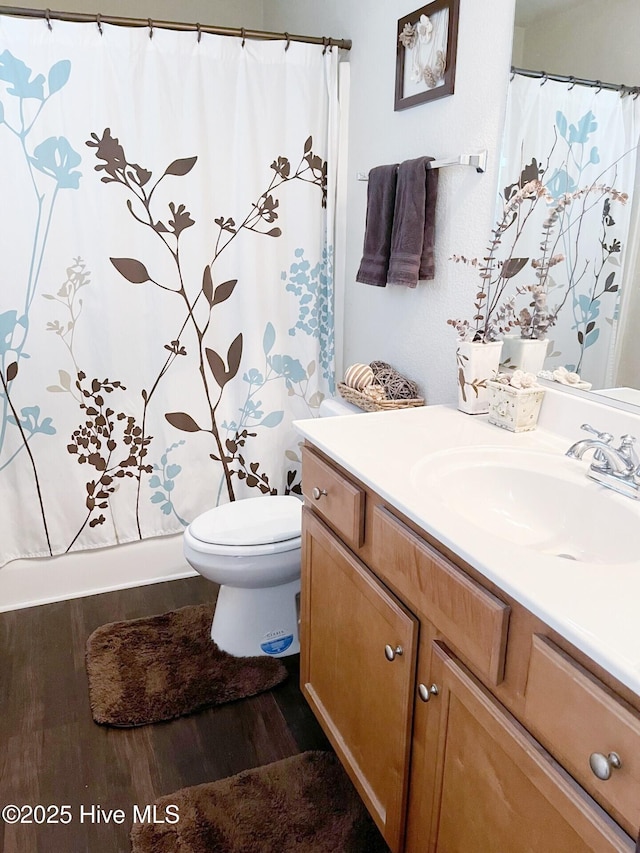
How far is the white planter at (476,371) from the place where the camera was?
5.45 ft

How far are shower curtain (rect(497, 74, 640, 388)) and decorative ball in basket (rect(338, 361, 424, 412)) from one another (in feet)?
1.63

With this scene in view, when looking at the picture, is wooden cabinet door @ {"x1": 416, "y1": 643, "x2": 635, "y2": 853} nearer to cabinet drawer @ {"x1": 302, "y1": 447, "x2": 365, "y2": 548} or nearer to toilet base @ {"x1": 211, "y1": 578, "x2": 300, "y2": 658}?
cabinet drawer @ {"x1": 302, "y1": 447, "x2": 365, "y2": 548}

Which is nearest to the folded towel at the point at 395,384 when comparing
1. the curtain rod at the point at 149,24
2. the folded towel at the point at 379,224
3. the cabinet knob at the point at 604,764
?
the folded towel at the point at 379,224

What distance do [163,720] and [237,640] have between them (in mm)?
338

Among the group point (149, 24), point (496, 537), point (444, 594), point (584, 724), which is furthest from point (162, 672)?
point (149, 24)

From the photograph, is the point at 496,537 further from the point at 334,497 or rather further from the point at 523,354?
the point at 523,354

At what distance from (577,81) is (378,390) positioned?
979 millimetres

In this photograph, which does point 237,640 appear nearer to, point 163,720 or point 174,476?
point 163,720

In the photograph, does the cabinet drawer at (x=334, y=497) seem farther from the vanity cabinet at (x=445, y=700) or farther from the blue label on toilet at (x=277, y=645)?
the blue label on toilet at (x=277, y=645)

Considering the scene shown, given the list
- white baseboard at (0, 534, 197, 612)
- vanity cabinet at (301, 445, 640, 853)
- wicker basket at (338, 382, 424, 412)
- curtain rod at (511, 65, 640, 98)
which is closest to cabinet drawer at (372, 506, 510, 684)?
vanity cabinet at (301, 445, 640, 853)

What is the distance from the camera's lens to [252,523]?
202 cm

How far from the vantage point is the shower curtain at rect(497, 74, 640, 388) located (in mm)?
1366

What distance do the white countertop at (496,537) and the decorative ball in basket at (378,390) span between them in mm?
264

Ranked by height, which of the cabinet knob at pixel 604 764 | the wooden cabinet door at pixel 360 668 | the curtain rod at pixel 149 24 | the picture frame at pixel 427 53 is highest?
the curtain rod at pixel 149 24
